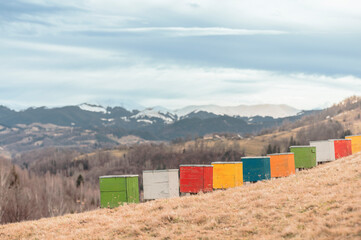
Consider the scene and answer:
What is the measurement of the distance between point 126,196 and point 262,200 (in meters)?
13.1

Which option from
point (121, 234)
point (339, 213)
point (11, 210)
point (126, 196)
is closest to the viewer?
point (339, 213)

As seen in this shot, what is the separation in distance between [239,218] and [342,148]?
101ft

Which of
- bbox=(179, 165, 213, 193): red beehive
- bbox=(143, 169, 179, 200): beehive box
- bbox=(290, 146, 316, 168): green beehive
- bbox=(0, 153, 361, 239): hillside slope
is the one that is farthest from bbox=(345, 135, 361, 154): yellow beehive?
bbox=(143, 169, 179, 200): beehive box

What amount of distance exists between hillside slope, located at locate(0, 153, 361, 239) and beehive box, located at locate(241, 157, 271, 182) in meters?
11.1

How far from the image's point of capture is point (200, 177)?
35.3m

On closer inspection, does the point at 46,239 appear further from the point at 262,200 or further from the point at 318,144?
the point at 318,144

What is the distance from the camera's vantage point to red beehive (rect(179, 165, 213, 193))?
3528cm

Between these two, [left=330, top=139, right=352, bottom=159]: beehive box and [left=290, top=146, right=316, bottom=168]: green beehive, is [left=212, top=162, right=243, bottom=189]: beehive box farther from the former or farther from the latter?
[left=330, top=139, right=352, bottom=159]: beehive box

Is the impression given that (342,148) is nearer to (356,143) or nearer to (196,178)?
(356,143)

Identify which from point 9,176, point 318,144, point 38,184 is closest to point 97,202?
point 38,184

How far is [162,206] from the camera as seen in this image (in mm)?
25766

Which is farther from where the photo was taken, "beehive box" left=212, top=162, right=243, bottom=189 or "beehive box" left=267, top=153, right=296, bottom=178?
"beehive box" left=267, top=153, right=296, bottom=178

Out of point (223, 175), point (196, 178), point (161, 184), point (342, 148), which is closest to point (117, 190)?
point (161, 184)

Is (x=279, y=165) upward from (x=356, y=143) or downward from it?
downward
